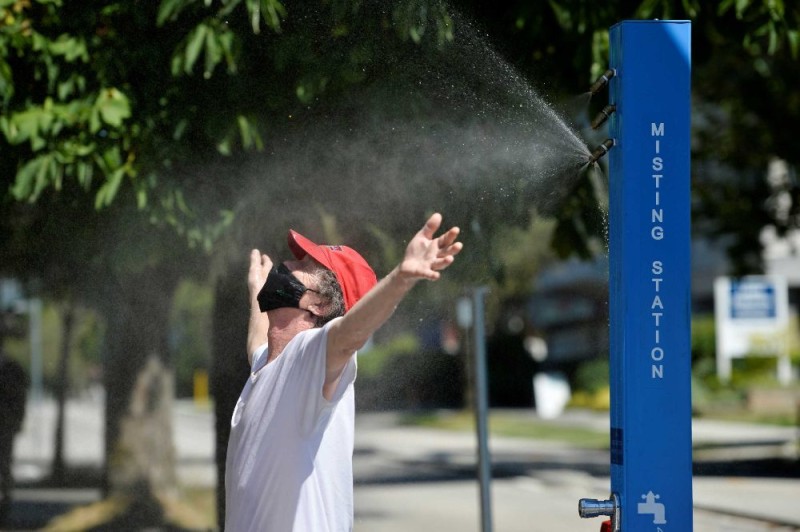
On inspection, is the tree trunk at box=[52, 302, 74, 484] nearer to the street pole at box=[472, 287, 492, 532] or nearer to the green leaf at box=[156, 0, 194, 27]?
the street pole at box=[472, 287, 492, 532]

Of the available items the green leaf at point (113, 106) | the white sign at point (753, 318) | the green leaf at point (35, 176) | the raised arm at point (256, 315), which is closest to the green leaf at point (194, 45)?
the green leaf at point (113, 106)

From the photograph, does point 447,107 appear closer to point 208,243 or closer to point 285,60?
point 285,60

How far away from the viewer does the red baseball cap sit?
3.29m

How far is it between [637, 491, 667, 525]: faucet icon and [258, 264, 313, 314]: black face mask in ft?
3.49

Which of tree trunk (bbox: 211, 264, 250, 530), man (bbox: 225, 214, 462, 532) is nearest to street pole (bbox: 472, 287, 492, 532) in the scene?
tree trunk (bbox: 211, 264, 250, 530)

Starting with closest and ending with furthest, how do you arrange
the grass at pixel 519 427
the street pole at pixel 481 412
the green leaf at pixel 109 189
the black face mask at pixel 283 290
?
the black face mask at pixel 283 290 → the green leaf at pixel 109 189 → the street pole at pixel 481 412 → the grass at pixel 519 427

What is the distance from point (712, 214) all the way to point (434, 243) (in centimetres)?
1220

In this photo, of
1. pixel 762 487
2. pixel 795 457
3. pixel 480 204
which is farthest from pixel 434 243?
pixel 795 457

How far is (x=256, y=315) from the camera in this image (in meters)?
3.81

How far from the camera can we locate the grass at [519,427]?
2233cm

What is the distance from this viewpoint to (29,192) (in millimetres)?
5531

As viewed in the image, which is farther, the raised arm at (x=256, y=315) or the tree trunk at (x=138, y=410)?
the tree trunk at (x=138, y=410)

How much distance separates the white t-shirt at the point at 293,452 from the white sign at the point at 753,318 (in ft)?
74.9

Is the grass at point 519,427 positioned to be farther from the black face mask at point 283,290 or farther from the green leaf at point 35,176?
the black face mask at point 283,290
